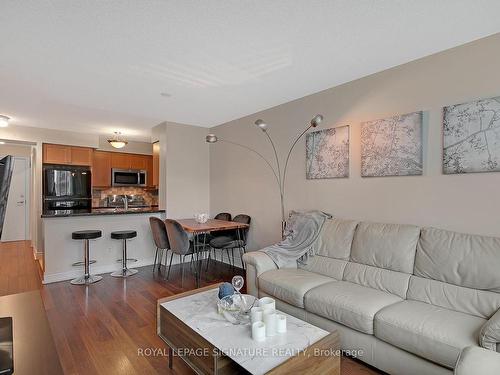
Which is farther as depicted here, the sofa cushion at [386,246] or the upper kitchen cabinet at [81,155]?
the upper kitchen cabinet at [81,155]

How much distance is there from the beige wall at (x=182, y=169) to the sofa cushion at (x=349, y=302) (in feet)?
10.2

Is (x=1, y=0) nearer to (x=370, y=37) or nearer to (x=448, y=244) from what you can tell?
(x=370, y=37)

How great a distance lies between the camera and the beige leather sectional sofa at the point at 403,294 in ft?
5.35

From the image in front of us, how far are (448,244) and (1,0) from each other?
351cm

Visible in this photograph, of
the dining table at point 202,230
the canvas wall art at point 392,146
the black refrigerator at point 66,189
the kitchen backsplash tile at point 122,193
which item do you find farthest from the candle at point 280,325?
the kitchen backsplash tile at point 122,193

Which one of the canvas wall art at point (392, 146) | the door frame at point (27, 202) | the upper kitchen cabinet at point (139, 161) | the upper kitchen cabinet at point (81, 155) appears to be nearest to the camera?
the canvas wall art at point (392, 146)

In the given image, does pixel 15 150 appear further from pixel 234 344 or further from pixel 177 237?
pixel 234 344

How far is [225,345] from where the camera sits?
5.03ft

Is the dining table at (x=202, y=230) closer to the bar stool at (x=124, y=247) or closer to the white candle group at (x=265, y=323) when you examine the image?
the bar stool at (x=124, y=247)

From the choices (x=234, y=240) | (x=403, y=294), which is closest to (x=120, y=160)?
(x=234, y=240)

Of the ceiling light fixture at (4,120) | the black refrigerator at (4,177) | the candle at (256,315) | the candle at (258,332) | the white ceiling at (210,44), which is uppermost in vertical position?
the white ceiling at (210,44)

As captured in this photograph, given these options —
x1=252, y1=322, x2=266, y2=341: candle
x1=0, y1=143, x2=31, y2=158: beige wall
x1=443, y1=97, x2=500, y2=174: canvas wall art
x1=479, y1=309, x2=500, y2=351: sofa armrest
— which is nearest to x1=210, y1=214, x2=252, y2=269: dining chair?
x1=252, y1=322, x2=266, y2=341: candle

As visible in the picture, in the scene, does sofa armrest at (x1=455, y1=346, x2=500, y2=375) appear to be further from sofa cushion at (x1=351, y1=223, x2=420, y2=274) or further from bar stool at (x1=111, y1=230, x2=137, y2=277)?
bar stool at (x1=111, y1=230, x2=137, y2=277)

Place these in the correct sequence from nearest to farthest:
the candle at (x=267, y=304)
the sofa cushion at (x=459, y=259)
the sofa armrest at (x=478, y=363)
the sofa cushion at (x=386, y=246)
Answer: the sofa armrest at (x=478, y=363)
the candle at (x=267, y=304)
the sofa cushion at (x=459, y=259)
the sofa cushion at (x=386, y=246)
